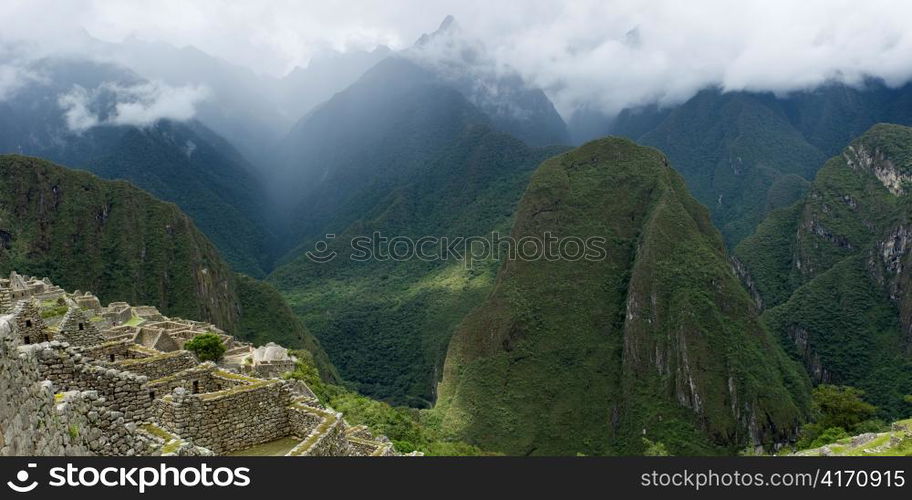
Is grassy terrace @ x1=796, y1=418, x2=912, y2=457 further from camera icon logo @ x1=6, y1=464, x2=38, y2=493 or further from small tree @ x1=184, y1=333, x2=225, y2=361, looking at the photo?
small tree @ x1=184, y1=333, x2=225, y2=361

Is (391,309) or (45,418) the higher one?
(391,309)

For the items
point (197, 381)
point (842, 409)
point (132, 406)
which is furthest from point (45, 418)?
point (842, 409)

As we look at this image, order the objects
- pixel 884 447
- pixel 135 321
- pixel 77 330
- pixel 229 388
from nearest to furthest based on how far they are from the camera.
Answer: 1. pixel 229 388
2. pixel 77 330
3. pixel 884 447
4. pixel 135 321

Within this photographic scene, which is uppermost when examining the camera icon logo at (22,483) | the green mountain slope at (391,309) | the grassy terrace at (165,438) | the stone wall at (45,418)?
the green mountain slope at (391,309)

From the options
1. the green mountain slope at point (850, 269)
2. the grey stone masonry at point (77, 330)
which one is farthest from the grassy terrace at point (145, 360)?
the green mountain slope at point (850, 269)

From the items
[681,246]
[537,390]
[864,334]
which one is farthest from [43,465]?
[864,334]

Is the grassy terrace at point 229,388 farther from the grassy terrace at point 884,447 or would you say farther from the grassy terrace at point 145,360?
the grassy terrace at point 884,447

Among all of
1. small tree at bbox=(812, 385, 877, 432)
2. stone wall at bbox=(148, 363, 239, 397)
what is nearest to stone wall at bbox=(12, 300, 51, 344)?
stone wall at bbox=(148, 363, 239, 397)

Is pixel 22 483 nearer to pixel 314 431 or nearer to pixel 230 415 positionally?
pixel 230 415
